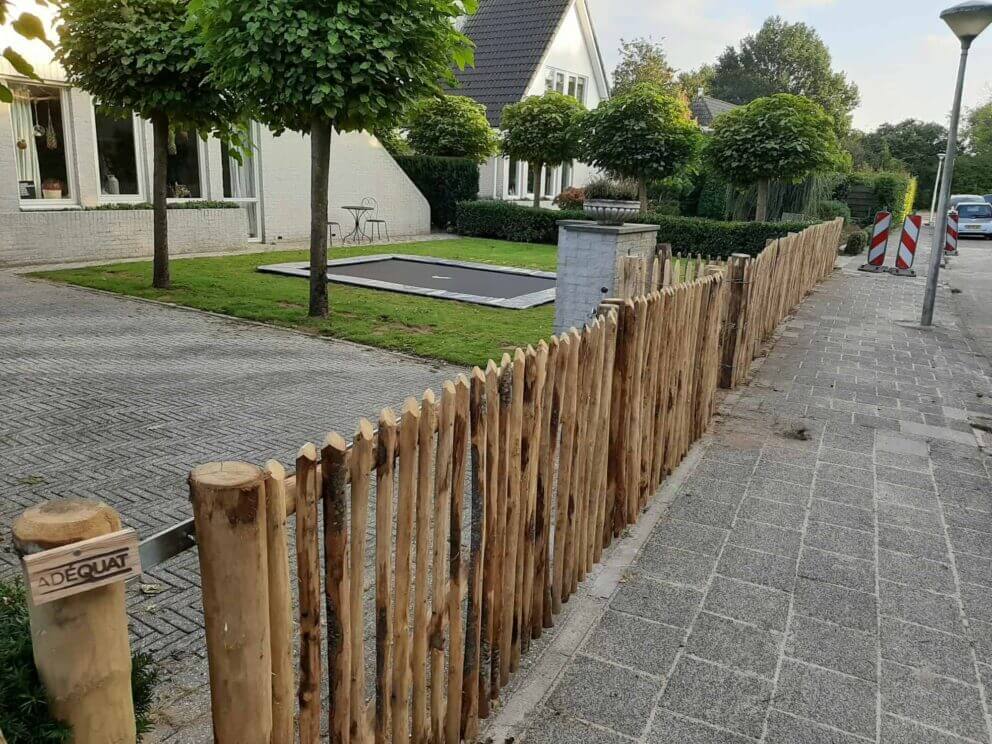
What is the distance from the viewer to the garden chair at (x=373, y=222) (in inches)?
899

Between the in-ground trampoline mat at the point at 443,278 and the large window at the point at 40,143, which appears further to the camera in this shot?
the large window at the point at 40,143

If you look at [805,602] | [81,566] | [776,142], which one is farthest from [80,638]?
[776,142]

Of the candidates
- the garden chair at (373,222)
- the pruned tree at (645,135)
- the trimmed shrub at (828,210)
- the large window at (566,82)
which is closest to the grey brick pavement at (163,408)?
the garden chair at (373,222)

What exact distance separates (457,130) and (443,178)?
1614 millimetres

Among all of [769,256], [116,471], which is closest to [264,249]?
[769,256]

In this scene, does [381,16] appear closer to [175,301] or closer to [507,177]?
[175,301]

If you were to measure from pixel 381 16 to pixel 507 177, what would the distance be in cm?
2209

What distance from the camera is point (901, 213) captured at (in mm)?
35438

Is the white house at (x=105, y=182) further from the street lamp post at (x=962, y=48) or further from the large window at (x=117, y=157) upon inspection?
the street lamp post at (x=962, y=48)

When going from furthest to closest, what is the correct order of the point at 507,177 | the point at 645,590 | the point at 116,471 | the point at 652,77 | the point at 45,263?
the point at 652,77
the point at 507,177
the point at 45,263
the point at 116,471
the point at 645,590

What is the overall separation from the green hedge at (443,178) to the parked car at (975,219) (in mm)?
22511

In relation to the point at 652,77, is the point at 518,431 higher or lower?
lower

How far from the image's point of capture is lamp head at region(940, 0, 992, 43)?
35.3 feet

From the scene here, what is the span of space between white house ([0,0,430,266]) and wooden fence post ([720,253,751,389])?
8154 mm
